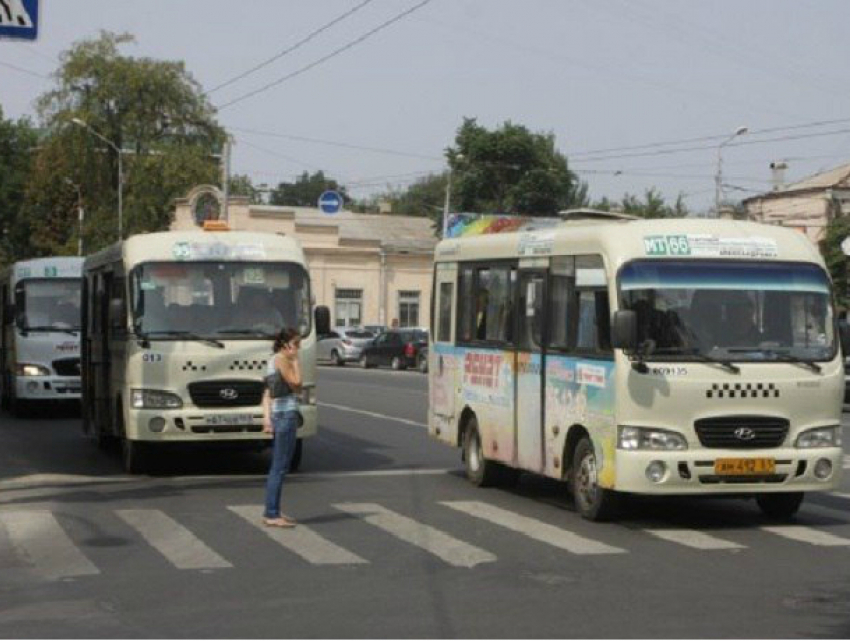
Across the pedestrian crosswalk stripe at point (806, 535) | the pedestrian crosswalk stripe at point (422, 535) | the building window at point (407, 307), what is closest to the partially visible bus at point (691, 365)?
the pedestrian crosswalk stripe at point (806, 535)

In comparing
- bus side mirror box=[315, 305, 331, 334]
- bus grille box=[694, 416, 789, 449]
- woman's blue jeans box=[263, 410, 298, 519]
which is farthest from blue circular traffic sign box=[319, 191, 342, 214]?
bus grille box=[694, 416, 789, 449]

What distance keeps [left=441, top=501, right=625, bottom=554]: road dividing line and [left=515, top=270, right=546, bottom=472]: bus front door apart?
0.67 metres

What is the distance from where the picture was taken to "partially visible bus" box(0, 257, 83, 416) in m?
27.6

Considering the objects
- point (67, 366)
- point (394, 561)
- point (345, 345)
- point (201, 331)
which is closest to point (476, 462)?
point (201, 331)

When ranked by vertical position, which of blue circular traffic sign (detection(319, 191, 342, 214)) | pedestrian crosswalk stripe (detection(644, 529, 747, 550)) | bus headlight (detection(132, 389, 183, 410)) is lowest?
pedestrian crosswalk stripe (detection(644, 529, 747, 550))

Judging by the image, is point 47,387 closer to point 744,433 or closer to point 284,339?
point 284,339

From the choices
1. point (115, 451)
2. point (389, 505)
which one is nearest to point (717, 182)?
point (115, 451)

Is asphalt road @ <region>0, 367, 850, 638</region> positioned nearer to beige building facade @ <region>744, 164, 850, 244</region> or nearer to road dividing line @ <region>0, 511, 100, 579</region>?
road dividing line @ <region>0, 511, 100, 579</region>

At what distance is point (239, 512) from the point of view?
48.2ft

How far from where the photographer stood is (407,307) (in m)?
81.2

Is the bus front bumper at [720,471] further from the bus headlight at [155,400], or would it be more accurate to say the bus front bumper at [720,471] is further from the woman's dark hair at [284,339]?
the bus headlight at [155,400]

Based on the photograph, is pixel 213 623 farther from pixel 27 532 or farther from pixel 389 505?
pixel 389 505

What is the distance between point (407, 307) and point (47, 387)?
177 ft

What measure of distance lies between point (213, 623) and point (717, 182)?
44.1 meters
